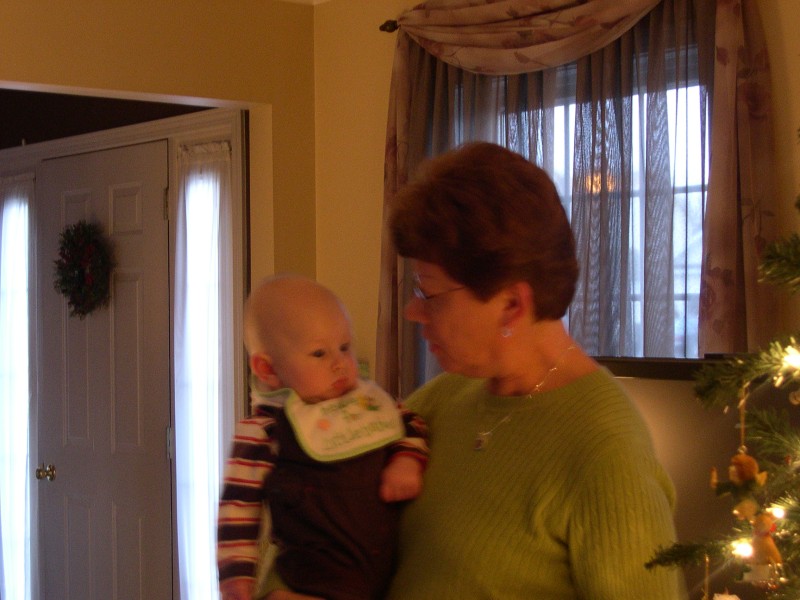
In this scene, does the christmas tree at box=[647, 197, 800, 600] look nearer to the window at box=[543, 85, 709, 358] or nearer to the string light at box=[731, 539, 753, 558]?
the string light at box=[731, 539, 753, 558]

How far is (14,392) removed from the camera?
5.18 m

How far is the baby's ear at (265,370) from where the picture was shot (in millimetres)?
1649

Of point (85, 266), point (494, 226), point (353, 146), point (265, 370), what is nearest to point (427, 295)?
point (494, 226)

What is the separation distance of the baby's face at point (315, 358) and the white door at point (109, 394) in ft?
9.48

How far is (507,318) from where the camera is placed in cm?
133

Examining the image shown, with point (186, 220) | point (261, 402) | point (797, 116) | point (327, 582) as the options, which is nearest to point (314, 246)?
point (186, 220)

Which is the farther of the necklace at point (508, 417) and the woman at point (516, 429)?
the necklace at point (508, 417)

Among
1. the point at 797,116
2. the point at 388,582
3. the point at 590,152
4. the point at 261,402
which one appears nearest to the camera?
the point at 388,582

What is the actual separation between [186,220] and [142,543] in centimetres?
147

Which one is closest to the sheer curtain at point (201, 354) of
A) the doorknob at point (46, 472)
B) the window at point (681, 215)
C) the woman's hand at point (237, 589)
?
the doorknob at point (46, 472)

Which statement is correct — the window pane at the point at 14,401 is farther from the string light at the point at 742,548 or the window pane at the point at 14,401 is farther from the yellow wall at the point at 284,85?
the string light at the point at 742,548

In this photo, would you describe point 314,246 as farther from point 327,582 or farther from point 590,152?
point 327,582

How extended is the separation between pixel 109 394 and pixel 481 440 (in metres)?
3.57

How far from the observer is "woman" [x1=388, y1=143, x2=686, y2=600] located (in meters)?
1.17
